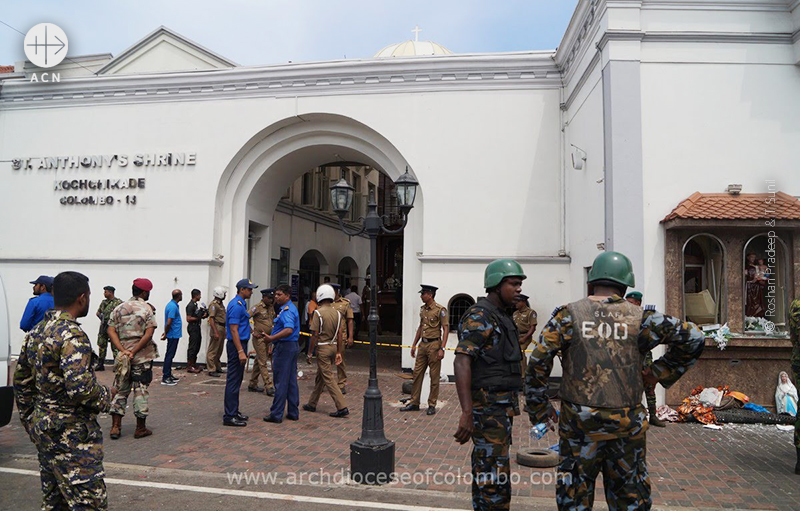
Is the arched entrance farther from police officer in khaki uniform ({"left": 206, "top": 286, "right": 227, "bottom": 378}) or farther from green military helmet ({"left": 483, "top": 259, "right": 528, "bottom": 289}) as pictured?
green military helmet ({"left": 483, "top": 259, "right": 528, "bottom": 289})

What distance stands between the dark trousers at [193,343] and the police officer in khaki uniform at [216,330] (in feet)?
0.89

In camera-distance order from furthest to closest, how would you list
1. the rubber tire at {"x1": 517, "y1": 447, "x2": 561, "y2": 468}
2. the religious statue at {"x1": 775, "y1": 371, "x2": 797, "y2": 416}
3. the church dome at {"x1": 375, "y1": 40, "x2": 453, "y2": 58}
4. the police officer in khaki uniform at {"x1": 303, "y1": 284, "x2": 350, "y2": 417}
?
the church dome at {"x1": 375, "y1": 40, "x2": 453, "y2": 58}
the police officer in khaki uniform at {"x1": 303, "y1": 284, "x2": 350, "y2": 417}
the religious statue at {"x1": 775, "y1": 371, "x2": 797, "y2": 416}
the rubber tire at {"x1": 517, "y1": 447, "x2": 561, "y2": 468}

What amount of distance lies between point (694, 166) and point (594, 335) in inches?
261

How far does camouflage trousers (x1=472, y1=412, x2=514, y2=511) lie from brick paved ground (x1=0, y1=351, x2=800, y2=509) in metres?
1.73

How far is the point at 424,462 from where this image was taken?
21.4 ft

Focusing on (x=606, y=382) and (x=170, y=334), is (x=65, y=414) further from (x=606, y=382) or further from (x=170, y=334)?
(x=170, y=334)

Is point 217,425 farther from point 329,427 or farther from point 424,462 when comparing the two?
point 424,462

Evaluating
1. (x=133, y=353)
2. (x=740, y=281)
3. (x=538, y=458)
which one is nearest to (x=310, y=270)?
(x=133, y=353)

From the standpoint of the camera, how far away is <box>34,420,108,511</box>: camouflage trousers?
11.7 ft

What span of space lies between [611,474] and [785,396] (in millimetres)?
6551

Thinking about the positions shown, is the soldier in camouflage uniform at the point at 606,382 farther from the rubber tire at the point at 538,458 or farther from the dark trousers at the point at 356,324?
the dark trousers at the point at 356,324

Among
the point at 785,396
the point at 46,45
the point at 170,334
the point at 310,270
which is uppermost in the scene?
the point at 46,45

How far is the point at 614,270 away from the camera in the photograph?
3.93 metres

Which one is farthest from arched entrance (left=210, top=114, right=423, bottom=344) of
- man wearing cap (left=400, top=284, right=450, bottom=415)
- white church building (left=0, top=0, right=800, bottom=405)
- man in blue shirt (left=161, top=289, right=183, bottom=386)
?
man wearing cap (left=400, top=284, right=450, bottom=415)
